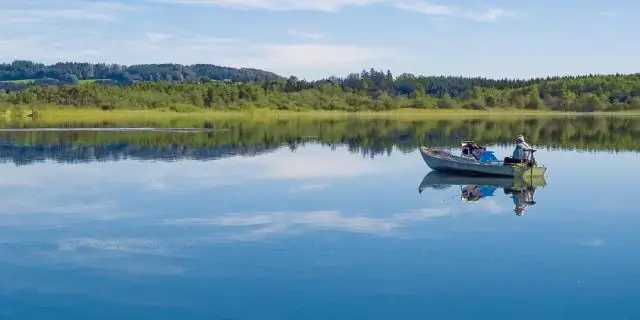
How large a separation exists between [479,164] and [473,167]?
41 cm

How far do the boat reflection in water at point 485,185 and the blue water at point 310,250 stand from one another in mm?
431

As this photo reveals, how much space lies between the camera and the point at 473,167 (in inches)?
1352

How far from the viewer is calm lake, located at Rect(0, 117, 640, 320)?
1385cm

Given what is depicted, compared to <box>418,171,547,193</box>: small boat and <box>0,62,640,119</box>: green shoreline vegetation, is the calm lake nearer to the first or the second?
<box>418,171,547,193</box>: small boat

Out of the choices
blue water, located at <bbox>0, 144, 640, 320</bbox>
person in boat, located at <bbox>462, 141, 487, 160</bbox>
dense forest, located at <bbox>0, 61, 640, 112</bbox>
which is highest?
dense forest, located at <bbox>0, 61, 640, 112</bbox>

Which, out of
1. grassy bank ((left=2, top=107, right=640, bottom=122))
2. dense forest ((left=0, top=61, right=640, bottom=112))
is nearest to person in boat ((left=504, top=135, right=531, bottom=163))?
grassy bank ((left=2, top=107, right=640, bottom=122))

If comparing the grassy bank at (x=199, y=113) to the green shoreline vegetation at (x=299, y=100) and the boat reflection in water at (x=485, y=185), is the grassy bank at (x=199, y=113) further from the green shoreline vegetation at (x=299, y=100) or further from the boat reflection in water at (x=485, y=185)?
the boat reflection in water at (x=485, y=185)

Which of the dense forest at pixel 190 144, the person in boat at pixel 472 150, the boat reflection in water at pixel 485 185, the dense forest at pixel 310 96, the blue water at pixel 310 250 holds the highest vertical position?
the dense forest at pixel 310 96

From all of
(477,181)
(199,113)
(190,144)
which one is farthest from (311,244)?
(199,113)

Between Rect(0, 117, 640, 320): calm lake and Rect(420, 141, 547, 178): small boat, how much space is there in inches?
32.6

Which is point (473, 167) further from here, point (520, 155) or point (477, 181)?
point (520, 155)

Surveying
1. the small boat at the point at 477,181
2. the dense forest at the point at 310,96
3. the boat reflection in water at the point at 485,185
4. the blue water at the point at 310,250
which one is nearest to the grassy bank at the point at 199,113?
the dense forest at the point at 310,96

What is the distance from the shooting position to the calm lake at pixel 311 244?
45.4 feet

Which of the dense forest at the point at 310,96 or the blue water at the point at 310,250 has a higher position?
the dense forest at the point at 310,96
